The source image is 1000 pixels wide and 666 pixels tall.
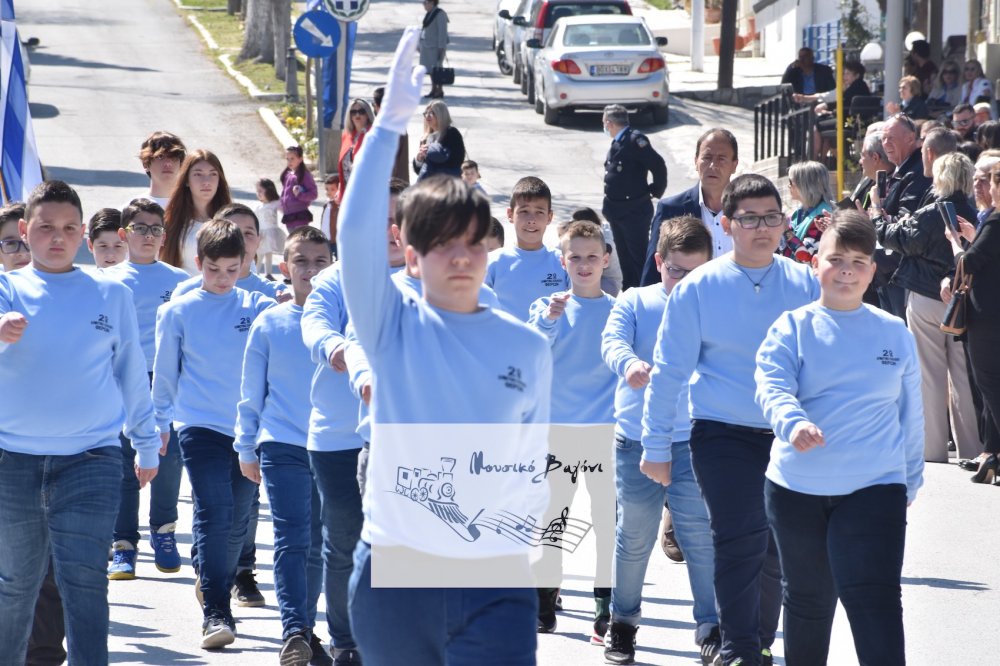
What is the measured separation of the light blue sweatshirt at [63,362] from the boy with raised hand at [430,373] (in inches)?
84.6

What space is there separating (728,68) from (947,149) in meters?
20.4

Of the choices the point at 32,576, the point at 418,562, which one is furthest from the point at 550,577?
the point at 418,562

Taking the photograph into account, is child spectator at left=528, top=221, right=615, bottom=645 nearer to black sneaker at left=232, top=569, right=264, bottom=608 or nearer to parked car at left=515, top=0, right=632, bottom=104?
black sneaker at left=232, top=569, right=264, bottom=608

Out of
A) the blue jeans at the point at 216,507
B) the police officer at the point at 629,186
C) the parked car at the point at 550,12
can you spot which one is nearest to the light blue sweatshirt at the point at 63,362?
the blue jeans at the point at 216,507

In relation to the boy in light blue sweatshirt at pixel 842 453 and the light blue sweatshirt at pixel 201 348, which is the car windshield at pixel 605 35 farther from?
the boy in light blue sweatshirt at pixel 842 453

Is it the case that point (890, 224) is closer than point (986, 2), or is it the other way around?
point (890, 224)

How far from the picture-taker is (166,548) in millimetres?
8352

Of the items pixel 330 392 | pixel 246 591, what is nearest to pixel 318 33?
pixel 246 591

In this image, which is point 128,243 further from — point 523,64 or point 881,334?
point 523,64

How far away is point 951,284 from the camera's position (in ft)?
33.9

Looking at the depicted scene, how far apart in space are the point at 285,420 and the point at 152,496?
184 centimetres

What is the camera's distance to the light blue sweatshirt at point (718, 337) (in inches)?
237

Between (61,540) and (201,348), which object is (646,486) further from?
(61,540)

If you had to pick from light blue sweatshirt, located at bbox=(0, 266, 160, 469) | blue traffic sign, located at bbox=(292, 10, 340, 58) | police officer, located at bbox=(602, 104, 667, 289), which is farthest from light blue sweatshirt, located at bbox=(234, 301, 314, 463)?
blue traffic sign, located at bbox=(292, 10, 340, 58)
